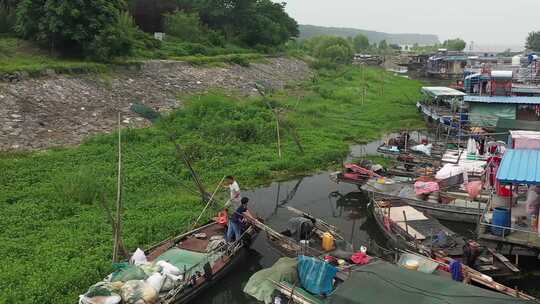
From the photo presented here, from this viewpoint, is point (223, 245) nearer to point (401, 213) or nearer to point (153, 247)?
point (153, 247)

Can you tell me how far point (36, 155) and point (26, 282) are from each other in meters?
10.3

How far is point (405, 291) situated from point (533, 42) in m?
120

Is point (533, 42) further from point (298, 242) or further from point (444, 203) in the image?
point (298, 242)

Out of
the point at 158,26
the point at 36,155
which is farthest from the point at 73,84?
the point at 158,26

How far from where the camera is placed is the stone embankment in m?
23.2

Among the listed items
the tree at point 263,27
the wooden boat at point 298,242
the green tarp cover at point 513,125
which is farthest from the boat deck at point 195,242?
the tree at point 263,27

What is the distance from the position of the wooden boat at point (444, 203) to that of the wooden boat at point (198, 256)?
20.8ft

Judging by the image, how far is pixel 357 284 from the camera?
9266 mm

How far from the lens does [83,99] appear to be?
27.6 m

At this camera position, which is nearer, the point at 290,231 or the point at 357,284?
the point at 357,284

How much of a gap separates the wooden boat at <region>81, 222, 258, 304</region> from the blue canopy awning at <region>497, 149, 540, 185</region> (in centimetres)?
762

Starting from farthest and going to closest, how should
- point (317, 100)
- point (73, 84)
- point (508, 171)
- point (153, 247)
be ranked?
point (317, 100) < point (73, 84) < point (153, 247) < point (508, 171)

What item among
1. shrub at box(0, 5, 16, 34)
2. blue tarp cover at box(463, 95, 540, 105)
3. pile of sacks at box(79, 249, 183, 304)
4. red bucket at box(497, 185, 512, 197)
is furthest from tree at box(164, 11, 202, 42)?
pile of sacks at box(79, 249, 183, 304)

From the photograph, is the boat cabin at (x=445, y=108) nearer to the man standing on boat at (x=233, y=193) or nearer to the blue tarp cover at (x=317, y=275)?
the man standing on boat at (x=233, y=193)
